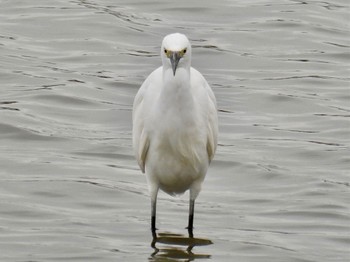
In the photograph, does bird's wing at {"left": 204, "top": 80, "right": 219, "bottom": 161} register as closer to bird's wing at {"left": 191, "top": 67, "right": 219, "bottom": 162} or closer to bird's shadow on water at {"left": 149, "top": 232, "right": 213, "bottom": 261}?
bird's wing at {"left": 191, "top": 67, "right": 219, "bottom": 162}

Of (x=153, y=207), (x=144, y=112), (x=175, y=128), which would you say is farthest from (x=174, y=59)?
(x=153, y=207)

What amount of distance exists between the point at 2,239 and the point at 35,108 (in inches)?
187

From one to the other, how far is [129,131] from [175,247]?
149 inches

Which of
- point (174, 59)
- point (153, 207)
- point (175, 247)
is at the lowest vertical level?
point (175, 247)

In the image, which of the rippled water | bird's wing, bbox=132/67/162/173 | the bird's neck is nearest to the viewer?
the bird's neck

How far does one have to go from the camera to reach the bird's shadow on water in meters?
9.95

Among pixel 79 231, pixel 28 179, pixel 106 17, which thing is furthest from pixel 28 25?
pixel 79 231

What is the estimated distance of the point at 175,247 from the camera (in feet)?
33.6

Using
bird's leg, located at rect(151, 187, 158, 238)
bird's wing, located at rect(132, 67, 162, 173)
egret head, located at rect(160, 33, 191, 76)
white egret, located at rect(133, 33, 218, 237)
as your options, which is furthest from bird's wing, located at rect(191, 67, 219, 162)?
egret head, located at rect(160, 33, 191, 76)

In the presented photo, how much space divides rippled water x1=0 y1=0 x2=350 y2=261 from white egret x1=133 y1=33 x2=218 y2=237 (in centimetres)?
45

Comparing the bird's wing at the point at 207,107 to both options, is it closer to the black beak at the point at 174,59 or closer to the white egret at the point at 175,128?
the white egret at the point at 175,128

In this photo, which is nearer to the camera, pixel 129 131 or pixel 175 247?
pixel 175 247

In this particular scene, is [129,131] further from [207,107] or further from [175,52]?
[175,52]

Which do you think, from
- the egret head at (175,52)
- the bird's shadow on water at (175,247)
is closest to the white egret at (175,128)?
the egret head at (175,52)
